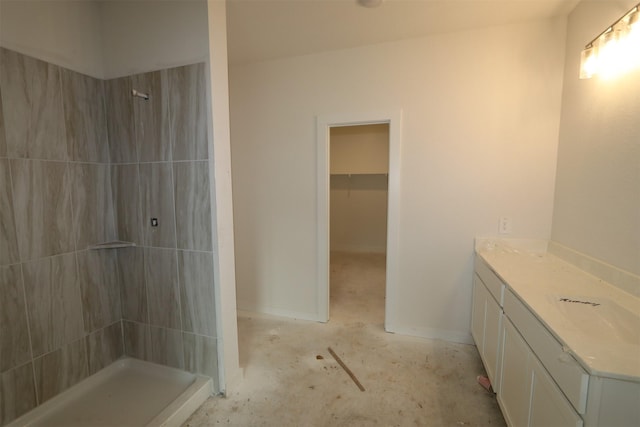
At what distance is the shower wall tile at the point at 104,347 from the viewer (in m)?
1.89

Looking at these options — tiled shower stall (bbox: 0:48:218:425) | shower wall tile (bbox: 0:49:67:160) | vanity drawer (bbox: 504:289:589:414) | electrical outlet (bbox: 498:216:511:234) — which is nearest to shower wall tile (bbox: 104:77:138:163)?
tiled shower stall (bbox: 0:48:218:425)

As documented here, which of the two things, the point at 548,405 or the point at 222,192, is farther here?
the point at 222,192

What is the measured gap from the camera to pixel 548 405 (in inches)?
40.8

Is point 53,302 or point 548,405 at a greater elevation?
point 53,302

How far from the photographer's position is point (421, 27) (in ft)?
6.95

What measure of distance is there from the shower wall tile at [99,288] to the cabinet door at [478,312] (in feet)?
9.08

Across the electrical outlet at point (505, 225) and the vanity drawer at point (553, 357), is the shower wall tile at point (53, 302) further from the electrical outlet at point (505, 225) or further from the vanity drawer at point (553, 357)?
the electrical outlet at point (505, 225)

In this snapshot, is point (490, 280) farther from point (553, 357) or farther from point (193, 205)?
point (193, 205)

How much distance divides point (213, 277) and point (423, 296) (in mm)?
1859

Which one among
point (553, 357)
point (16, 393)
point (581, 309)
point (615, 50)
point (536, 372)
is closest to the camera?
point (553, 357)

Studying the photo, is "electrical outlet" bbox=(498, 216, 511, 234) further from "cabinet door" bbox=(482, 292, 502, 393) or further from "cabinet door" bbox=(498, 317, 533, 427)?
"cabinet door" bbox=(498, 317, 533, 427)

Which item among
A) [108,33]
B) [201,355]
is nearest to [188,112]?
[108,33]

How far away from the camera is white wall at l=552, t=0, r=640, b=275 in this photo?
1.34m

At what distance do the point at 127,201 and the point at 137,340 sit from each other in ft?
3.53
